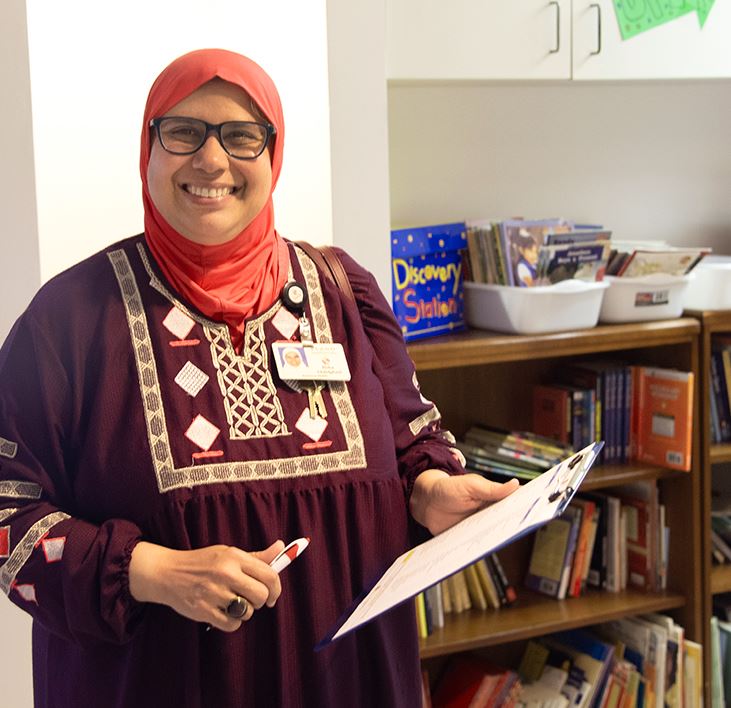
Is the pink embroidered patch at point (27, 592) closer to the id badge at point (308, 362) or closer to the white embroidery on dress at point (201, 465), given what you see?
the white embroidery on dress at point (201, 465)

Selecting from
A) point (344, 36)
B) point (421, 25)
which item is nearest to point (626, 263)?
point (421, 25)

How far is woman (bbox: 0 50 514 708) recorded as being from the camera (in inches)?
49.4

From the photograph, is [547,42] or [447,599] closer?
[547,42]

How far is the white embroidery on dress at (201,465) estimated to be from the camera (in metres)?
1.30

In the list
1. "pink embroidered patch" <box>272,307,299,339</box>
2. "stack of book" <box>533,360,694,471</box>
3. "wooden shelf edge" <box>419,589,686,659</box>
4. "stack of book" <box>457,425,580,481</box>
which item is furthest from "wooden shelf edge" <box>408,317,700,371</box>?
"pink embroidered patch" <box>272,307,299,339</box>

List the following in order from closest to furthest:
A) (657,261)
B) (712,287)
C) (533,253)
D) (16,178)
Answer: (16,178) < (533,253) < (657,261) < (712,287)

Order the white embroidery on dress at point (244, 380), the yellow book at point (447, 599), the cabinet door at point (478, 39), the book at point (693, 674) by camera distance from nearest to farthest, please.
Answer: the white embroidery on dress at point (244, 380)
the cabinet door at point (478, 39)
the yellow book at point (447, 599)
the book at point (693, 674)

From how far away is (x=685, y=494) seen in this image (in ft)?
9.02

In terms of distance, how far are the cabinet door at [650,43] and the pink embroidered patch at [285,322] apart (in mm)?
1393

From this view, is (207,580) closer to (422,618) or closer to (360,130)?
(360,130)

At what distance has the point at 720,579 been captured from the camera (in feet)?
9.36

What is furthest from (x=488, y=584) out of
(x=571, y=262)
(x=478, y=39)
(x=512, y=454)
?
(x=478, y=39)

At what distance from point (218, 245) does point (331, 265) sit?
0.64ft

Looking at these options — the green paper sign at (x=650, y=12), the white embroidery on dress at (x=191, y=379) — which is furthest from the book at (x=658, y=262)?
the white embroidery on dress at (x=191, y=379)
